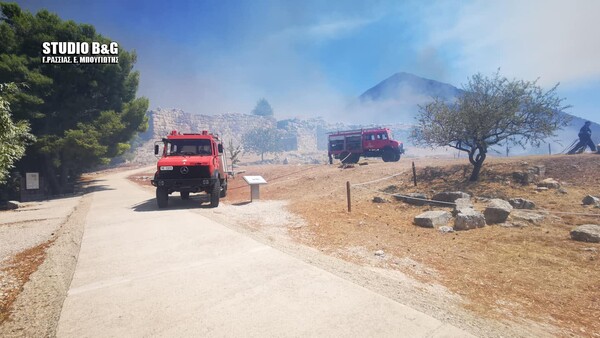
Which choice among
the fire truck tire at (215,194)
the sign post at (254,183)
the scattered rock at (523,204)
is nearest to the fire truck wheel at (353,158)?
the sign post at (254,183)

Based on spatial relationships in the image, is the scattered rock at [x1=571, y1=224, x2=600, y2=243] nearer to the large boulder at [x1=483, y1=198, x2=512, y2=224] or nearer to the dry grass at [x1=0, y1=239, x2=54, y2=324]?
the large boulder at [x1=483, y1=198, x2=512, y2=224]

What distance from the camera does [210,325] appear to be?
269 centimetres

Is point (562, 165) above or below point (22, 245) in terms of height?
above

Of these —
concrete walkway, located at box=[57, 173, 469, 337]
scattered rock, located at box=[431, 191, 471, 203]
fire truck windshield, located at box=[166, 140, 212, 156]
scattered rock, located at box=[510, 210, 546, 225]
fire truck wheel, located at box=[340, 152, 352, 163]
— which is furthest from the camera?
fire truck wheel, located at box=[340, 152, 352, 163]

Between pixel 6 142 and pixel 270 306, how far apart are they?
29.3ft

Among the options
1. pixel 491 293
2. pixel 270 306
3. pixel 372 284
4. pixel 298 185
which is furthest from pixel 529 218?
pixel 298 185

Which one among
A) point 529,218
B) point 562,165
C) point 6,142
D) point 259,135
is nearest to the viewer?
point 6,142

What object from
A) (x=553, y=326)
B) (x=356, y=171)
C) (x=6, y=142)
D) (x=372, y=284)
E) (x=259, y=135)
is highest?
(x=259, y=135)

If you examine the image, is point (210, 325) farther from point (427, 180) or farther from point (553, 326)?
point (427, 180)

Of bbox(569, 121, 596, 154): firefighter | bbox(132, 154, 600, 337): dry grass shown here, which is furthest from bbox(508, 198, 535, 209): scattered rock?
bbox(569, 121, 596, 154): firefighter

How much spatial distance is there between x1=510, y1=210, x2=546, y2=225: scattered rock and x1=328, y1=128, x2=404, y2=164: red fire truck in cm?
1766

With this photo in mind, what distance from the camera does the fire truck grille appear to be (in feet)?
30.7

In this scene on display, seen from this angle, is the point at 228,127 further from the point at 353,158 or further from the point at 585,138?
the point at 585,138

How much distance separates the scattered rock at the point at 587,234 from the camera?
18.9ft
